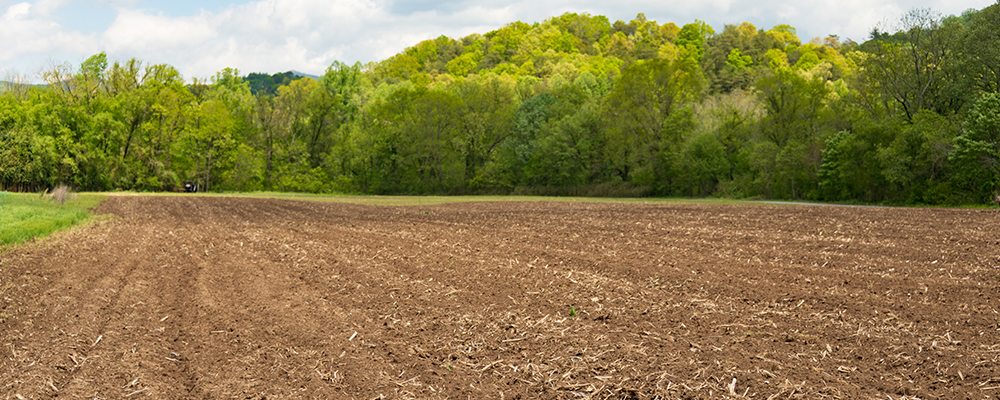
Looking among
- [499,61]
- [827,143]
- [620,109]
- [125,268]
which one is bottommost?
[125,268]

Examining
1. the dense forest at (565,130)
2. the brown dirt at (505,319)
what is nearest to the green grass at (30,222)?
the brown dirt at (505,319)

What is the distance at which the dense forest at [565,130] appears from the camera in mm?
34688

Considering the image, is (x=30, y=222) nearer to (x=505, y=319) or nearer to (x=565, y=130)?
(x=505, y=319)

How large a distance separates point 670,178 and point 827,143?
53.1ft

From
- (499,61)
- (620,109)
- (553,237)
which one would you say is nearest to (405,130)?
(620,109)

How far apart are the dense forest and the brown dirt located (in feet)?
81.4

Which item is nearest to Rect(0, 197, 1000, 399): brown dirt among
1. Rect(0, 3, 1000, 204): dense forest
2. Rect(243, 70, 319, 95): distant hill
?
Rect(0, 3, 1000, 204): dense forest

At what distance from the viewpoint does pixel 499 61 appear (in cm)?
13862

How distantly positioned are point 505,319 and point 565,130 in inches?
2157

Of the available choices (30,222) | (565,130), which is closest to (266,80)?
(565,130)

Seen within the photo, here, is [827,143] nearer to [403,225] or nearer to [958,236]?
[958,236]

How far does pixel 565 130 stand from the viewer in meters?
61.9

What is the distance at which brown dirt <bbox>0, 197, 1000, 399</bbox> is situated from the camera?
595 cm

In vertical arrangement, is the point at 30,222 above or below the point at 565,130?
below
